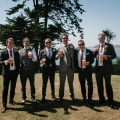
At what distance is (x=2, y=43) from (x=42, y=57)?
62.4ft

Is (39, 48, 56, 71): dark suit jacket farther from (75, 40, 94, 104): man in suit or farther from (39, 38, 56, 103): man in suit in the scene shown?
(75, 40, 94, 104): man in suit

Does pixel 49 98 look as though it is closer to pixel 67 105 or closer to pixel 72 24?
pixel 67 105

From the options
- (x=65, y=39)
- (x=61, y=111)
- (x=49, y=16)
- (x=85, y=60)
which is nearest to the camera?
(x=61, y=111)

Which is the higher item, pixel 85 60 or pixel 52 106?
pixel 85 60

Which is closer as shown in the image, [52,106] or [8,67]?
[8,67]

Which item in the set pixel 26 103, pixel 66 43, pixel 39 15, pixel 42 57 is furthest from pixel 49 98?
pixel 39 15

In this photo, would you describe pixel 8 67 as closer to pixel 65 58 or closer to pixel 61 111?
pixel 65 58

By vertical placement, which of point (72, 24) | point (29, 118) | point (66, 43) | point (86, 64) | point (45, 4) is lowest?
point (29, 118)

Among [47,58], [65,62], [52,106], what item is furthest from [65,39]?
[52,106]

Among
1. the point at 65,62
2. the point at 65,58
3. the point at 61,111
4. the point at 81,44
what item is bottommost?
the point at 61,111

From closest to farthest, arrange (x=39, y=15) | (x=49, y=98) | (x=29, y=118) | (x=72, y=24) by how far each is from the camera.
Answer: (x=29, y=118) → (x=49, y=98) → (x=39, y=15) → (x=72, y=24)

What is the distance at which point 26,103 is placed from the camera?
316 inches

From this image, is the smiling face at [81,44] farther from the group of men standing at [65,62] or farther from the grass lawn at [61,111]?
the grass lawn at [61,111]

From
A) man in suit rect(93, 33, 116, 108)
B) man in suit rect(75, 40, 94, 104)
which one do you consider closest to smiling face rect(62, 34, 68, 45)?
man in suit rect(75, 40, 94, 104)
